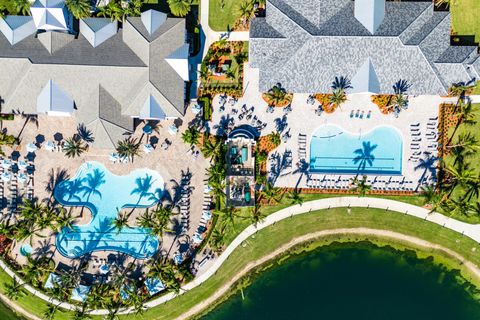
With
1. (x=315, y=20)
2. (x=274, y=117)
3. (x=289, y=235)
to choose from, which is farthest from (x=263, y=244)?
(x=315, y=20)

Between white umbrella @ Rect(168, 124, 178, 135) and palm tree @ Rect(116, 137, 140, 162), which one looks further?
white umbrella @ Rect(168, 124, 178, 135)

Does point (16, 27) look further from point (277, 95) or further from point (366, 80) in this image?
point (366, 80)

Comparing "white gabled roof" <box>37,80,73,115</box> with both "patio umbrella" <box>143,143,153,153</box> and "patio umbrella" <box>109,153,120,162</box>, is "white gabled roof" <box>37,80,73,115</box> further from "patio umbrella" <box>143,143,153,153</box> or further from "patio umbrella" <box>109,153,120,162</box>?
"patio umbrella" <box>143,143,153,153</box>

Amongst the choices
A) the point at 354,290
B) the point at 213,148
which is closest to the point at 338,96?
the point at 213,148

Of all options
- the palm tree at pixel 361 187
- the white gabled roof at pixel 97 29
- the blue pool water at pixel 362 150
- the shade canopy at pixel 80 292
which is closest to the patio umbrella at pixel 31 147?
the white gabled roof at pixel 97 29

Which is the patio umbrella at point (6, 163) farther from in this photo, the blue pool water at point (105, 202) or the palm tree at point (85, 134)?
the palm tree at point (85, 134)

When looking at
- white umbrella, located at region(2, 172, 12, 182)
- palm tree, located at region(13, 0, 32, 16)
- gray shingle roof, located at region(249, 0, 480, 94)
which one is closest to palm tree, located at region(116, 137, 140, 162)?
white umbrella, located at region(2, 172, 12, 182)

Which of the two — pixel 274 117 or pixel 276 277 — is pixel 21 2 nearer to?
pixel 274 117
